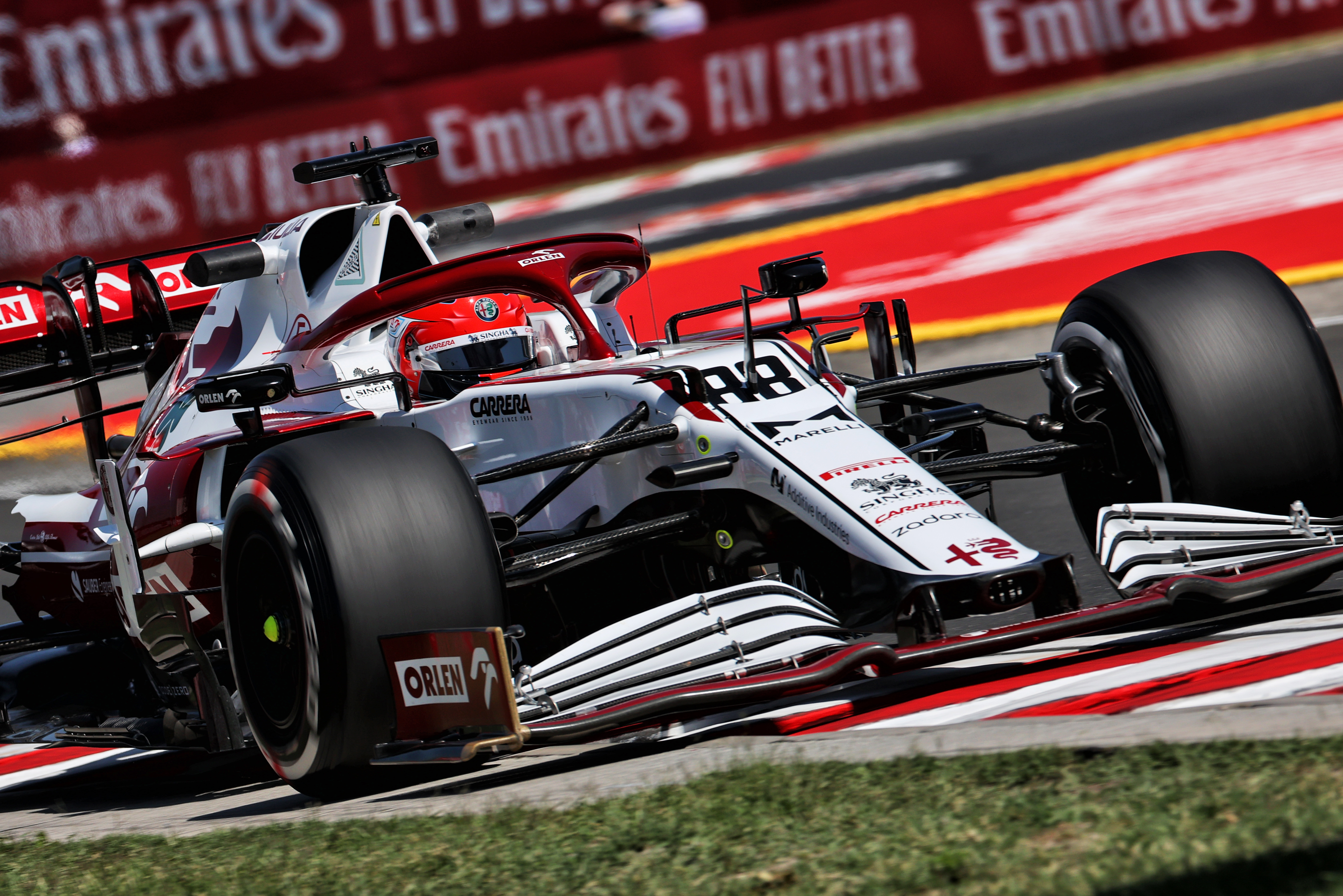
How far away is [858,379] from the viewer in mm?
6113

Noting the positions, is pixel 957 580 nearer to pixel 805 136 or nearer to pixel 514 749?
pixel 514 749

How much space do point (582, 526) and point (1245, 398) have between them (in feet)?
6.68

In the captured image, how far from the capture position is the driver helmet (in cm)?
612

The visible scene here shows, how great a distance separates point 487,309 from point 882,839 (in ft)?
11.4

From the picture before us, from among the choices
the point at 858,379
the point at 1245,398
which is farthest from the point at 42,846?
the point at 1245,398

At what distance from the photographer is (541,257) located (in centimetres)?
598

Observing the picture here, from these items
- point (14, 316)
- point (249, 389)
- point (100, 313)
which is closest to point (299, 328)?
point (249, 389)

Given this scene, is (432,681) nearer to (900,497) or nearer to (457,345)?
(900,497)

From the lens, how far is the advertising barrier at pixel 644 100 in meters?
15.5

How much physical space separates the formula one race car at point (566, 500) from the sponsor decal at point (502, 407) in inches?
0.4

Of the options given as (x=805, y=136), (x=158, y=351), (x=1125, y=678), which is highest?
(x=805, y=136)

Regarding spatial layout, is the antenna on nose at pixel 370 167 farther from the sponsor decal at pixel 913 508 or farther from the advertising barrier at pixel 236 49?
A: the advertising barrier at pixel 236 49

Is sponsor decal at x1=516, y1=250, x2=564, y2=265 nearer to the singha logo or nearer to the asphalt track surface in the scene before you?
the singha logo

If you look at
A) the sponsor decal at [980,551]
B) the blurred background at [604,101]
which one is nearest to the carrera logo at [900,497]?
the sponsor decal at [980,551]
